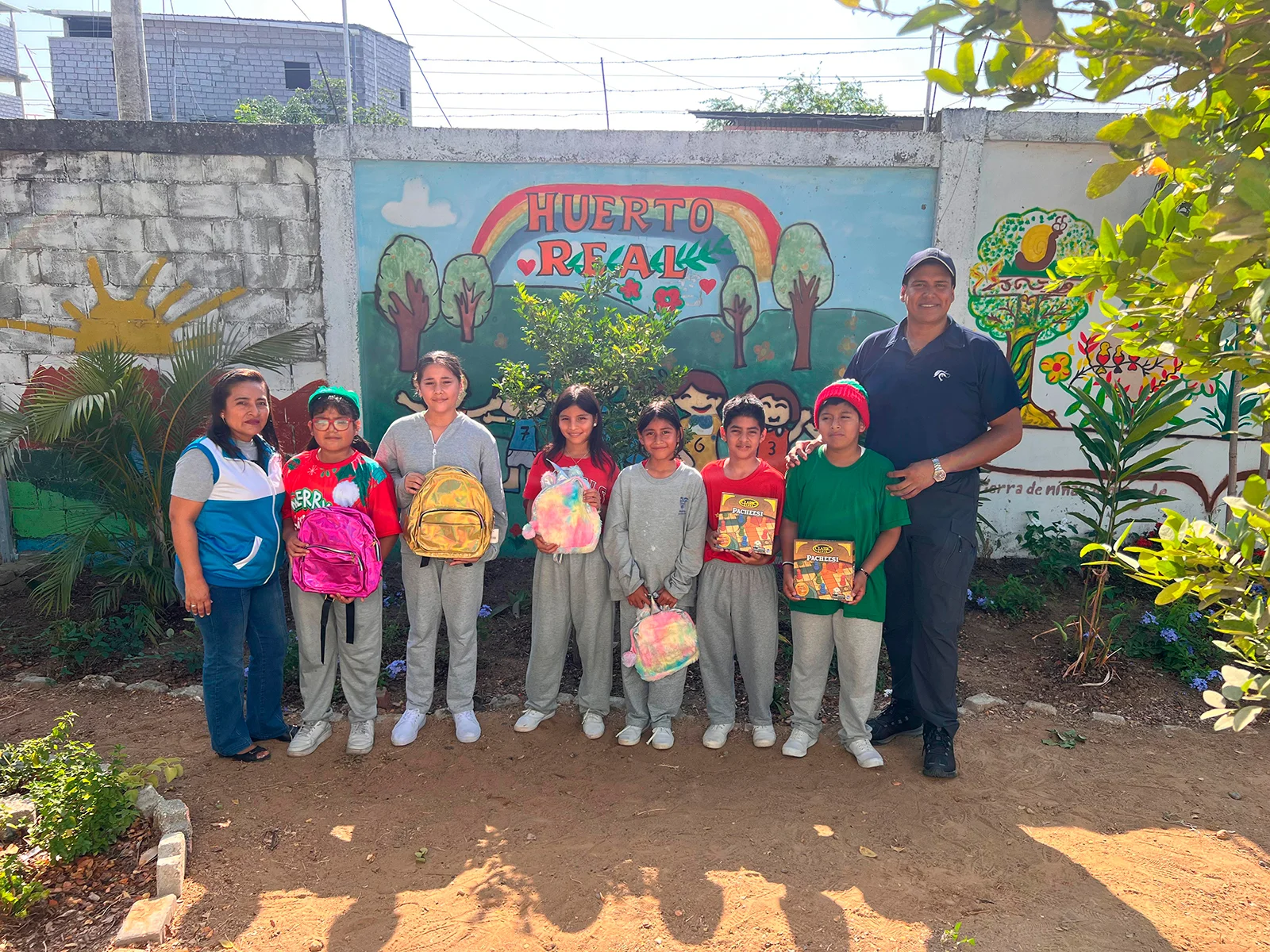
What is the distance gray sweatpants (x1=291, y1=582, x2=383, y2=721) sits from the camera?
3584 mm

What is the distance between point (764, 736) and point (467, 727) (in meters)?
1.36

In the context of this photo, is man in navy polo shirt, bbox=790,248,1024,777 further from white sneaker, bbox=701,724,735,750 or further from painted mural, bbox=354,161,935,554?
painted mural, bbox=354,161,935,554

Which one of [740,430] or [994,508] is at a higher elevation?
[740,430]

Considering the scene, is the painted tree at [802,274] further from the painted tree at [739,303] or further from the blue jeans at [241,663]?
the blue jeans at [241,663]

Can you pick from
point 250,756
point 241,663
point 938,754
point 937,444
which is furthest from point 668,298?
point 250,756

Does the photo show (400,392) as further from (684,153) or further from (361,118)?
(361,118)

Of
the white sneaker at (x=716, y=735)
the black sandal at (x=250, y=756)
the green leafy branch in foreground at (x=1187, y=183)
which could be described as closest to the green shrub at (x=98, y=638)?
the black sandal at (x=250, y=756)

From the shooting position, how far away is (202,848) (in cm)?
296

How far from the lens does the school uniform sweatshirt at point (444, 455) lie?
11.9 feet

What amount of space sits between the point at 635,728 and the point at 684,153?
12.5 feet

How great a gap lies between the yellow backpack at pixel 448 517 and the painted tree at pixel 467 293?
8.01ft

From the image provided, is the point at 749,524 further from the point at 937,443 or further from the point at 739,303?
the point at 739,303

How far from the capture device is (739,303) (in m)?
5.77

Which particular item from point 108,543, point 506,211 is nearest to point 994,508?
point 506,211
